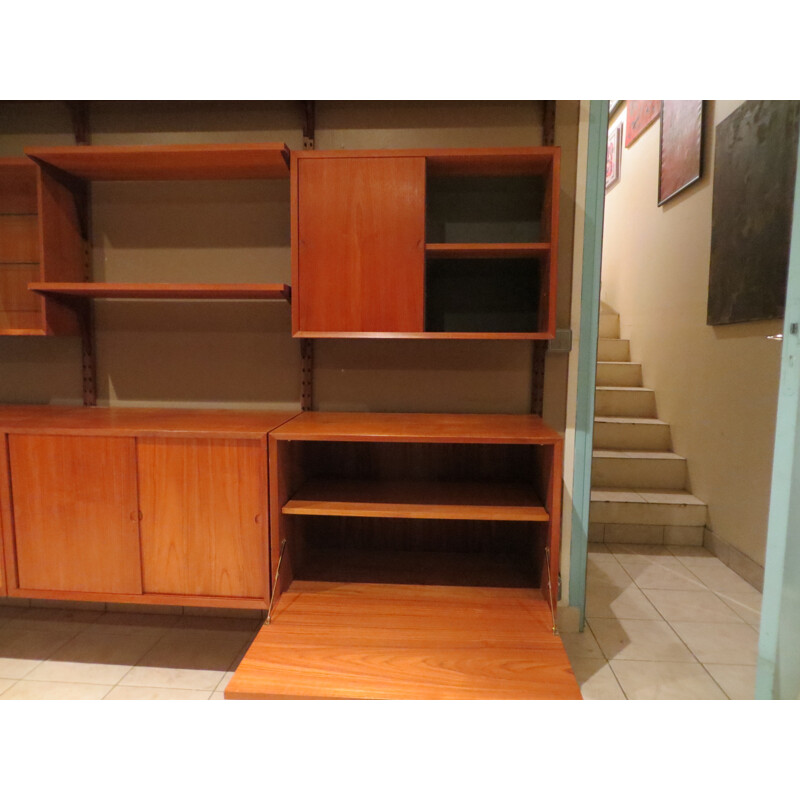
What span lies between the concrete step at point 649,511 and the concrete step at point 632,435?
1.62 feet

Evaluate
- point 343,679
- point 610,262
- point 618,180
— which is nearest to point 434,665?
point 343,679

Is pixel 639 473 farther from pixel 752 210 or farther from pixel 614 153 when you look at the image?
pixel 614 153

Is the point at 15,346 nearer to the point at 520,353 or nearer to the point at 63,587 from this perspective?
the point at 63,587

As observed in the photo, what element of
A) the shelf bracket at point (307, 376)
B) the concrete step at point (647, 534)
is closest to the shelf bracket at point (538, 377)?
the shelf bracket at point (307, 376)

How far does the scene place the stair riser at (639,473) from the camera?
319 centimetres

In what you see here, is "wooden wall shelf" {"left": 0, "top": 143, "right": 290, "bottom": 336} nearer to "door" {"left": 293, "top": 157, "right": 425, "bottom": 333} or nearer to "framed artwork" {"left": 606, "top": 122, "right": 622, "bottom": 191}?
"door" {"left": 293, "top": 157, "right": 425, "bottom": 333}

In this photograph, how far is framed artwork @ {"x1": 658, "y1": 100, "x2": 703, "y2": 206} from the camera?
302 cm

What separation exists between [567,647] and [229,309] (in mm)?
2008

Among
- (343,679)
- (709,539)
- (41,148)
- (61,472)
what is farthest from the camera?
(709,539)

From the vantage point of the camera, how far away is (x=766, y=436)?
242 centimetres

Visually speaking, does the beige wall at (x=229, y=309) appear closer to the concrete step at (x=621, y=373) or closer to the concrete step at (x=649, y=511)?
the concrete step at (x=649, y=511)

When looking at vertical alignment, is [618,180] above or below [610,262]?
above

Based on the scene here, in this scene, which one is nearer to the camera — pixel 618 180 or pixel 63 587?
pixel 63 587

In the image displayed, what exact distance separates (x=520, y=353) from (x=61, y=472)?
1.78 meters
